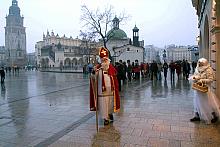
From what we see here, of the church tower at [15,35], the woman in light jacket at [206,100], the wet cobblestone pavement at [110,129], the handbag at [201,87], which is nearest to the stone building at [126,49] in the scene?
the wet cobblestone pavement at [110,129]

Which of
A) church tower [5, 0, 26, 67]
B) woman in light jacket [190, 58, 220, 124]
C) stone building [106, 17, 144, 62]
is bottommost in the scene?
woman in light jacket [190, 58, 220, 124]

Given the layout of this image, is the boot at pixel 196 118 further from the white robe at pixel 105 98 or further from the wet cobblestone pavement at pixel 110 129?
the white robe at pixel 105 98

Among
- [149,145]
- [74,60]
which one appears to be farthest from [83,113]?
[74,60]

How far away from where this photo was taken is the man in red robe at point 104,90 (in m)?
8.17

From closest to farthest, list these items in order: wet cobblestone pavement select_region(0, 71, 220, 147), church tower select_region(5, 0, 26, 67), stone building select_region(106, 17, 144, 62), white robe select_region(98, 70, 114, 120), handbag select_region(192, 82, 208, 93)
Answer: wet cobblestone pavement select_region(0, 71, 220, 147) → handbag select_region(192, 82, 208, 93) → white robe select_region(98, 70, 114, 120) → stone building select_region(106, 17, 144, 62) → church tower select_region(5, 0, 26, 67)

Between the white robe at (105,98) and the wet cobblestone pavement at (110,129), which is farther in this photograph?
the white robe at (105,98)

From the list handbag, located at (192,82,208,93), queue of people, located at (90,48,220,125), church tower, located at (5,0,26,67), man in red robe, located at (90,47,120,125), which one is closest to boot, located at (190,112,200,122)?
queue of people, located at (90,48,220,125)

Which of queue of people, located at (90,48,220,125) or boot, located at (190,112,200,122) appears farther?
boot, located at (190,112,200,122)

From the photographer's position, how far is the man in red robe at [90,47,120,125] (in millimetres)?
8172

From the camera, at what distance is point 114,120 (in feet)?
28.3

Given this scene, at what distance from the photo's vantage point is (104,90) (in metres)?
8.19

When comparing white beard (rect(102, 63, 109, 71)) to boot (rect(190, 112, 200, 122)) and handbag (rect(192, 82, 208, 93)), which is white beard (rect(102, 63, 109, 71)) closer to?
handbag (rect(192, 82, 208, 93))

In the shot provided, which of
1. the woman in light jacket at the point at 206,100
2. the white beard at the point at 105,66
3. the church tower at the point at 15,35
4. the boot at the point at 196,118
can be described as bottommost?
the boot at the point at 196,118

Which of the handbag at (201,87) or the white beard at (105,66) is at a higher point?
the white beard at (105,66)
